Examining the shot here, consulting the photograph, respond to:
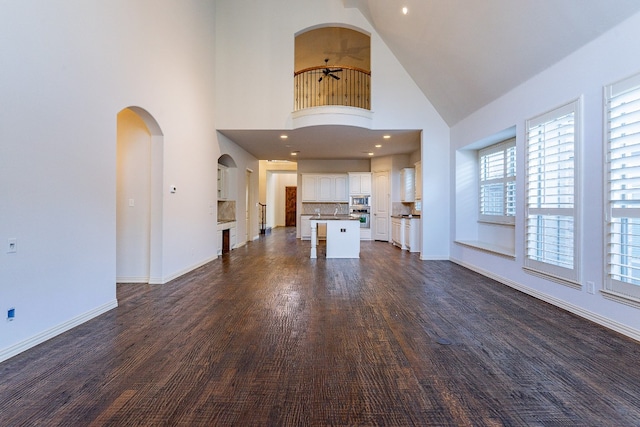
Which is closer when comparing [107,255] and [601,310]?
[601,310]

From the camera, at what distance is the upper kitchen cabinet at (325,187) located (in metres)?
10.5

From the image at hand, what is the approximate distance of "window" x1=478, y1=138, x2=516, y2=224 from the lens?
510cm

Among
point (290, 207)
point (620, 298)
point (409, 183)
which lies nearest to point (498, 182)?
point (620, 298)

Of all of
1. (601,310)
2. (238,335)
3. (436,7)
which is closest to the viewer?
(238,335)

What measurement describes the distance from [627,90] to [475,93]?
97.5 inches

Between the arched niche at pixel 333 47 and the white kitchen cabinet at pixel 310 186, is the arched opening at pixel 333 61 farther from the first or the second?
the white kitchen cabinet at pixel 310 186

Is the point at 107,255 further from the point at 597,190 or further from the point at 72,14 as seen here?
the point at 597,190

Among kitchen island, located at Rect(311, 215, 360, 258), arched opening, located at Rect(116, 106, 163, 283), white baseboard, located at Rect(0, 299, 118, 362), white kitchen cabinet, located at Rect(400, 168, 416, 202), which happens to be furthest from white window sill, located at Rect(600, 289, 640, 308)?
white kitchen cabinet, located at Rect(400, 168, 416, 202)

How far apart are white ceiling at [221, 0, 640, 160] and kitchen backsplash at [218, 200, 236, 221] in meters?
1.73

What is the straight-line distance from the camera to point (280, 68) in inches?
250

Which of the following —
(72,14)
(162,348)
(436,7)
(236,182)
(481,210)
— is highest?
(436,7)

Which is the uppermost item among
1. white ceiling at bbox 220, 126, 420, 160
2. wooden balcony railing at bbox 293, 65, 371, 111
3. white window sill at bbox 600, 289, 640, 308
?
wooden balcony railing at bbox 293, 65, 371, 111

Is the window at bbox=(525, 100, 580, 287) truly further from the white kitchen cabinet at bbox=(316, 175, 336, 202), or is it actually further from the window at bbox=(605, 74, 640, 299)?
the white kitchen cabinet at bbox=(316, 175, 336, 202)

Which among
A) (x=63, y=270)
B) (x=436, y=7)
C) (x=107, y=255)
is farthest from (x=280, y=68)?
(x=63, y=270)
